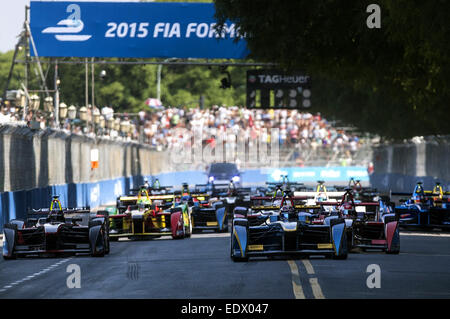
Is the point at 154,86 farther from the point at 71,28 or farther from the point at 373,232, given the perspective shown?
the point at 373,232

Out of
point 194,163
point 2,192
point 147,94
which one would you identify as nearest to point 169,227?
point 2,192

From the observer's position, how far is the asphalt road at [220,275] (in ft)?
43.5

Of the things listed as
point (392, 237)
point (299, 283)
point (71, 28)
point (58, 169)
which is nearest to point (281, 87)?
point (71, 28)

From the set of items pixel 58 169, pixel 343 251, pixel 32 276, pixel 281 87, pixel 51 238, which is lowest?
pixel 32 276

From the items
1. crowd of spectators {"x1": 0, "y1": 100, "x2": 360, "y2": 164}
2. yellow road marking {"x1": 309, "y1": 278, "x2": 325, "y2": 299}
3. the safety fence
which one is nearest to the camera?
yellow road marking {"x1": 309, "y1": 278, "x2": 325, "y2": 299}

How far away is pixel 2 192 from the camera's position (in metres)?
27.7

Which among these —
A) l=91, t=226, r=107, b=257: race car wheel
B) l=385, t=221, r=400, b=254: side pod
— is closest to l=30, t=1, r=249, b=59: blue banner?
l=91, t=226, r=107, b=257: race car wheel

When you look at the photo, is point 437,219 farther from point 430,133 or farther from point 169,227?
point 430,133

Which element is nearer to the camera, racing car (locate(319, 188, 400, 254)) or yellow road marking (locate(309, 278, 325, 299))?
yellow road marking (locate(309, 278, 325, 299))

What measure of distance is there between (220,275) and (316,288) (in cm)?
253

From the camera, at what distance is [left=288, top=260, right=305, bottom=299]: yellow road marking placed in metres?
12.7

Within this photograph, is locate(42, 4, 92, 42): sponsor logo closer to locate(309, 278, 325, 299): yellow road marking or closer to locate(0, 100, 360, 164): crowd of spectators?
locate(309, 278, 325, 299): yellow road marking

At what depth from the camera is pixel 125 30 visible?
37781mm
